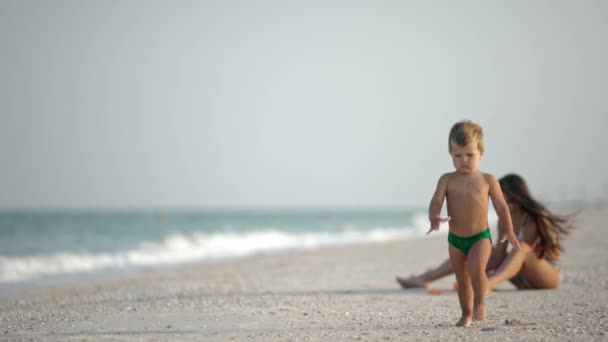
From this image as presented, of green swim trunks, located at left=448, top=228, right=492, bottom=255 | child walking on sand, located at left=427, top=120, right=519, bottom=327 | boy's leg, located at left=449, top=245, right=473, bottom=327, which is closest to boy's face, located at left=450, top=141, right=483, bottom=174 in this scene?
child walking on sand, located at left=427, top=120, right=519, bottom=327

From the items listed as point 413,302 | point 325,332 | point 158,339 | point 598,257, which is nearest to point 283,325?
point 325,332

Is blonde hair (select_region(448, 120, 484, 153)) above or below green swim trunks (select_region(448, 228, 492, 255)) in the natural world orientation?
above

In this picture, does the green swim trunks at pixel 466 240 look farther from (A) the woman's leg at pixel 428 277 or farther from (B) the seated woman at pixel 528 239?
(A) the woman's leg at pixel 428 277

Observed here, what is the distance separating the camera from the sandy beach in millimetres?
4340

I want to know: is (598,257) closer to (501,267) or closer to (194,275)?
(501,267)

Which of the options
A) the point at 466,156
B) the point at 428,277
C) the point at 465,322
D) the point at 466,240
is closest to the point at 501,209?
the point at 466,240

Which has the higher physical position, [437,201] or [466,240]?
[437,201]

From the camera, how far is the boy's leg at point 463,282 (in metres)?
4.51

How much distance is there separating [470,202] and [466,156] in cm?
36

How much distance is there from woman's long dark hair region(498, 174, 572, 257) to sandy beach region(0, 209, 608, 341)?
26.0 inches

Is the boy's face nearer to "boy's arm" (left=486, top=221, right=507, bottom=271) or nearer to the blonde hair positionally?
the blonde hair

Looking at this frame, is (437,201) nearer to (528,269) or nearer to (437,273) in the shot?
(437,273)

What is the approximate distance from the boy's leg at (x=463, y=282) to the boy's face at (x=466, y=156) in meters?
0.65

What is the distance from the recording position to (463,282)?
4.56m
